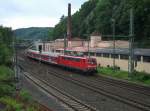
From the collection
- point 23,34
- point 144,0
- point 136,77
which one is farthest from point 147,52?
point 23,34

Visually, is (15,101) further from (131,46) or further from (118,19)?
(118,19)

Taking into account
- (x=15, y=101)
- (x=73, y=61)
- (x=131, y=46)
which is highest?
(x=131, y=46)

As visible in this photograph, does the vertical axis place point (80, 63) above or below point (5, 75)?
above

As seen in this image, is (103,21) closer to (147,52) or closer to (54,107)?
(147,52)

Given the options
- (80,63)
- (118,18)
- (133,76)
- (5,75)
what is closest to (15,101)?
(5,75)

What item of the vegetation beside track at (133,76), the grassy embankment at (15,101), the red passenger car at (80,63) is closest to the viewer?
the grassy embankment at (15,101)

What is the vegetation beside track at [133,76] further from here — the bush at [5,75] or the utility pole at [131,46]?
the bush at [5,75]

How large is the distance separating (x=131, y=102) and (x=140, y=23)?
209ft

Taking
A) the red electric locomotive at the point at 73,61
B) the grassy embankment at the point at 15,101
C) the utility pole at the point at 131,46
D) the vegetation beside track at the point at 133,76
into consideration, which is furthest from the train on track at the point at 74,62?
the grassy embankment at the point at 15,101

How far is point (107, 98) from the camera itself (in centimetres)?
3478

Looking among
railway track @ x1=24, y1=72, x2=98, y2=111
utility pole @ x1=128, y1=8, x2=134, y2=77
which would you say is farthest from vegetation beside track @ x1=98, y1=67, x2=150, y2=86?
railway track @ x1=24, y1=72, x2=98, y2=111

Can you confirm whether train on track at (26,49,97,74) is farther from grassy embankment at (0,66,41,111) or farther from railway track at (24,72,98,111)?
grassy embankment at (0,66,41,111)

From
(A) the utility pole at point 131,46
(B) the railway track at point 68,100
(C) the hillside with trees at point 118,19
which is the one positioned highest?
(C) the hillside with trees at point 118,19

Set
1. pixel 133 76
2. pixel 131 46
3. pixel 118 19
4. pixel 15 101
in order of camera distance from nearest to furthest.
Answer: pixel 15 101
pixel 131 46
pixel 133 76
pixel 118 19
